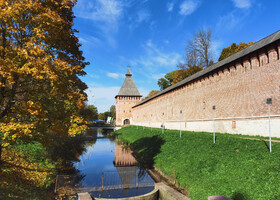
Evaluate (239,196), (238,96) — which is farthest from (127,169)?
(238,96)

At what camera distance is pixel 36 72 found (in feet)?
16.5

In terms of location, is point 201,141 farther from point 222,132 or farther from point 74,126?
point 74,126

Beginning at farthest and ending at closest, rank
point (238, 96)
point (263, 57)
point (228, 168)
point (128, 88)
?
point (128, 88) → point (238, 96) → point (263, 57) → point (228, 168)

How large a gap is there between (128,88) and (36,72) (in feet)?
149

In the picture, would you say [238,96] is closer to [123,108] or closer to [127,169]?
[127,169]

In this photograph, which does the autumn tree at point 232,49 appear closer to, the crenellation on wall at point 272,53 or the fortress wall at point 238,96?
the fortress wall at point 238,96

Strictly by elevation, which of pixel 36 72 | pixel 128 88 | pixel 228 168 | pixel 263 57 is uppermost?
pixel 128 88

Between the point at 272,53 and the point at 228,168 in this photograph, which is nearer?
the point at 228,168

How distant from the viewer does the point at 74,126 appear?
616 centimetres

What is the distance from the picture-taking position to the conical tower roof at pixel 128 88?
49406 mm

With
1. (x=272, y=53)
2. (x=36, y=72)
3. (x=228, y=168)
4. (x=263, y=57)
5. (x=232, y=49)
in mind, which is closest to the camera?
(x=36, y=72)

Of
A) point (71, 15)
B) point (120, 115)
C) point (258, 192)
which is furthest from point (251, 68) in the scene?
point (120, 115)

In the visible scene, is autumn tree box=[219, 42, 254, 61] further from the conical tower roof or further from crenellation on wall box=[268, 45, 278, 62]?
the conical tower roof

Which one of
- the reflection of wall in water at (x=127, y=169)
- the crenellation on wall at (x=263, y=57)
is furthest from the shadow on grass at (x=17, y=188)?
the crenellation on wall at (x=263, y=57)
